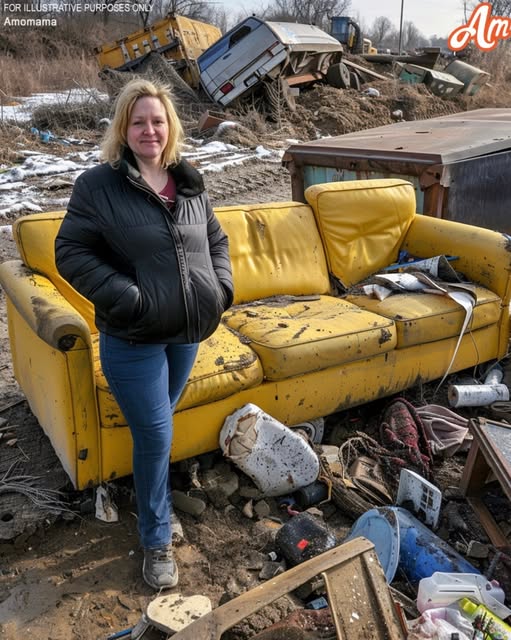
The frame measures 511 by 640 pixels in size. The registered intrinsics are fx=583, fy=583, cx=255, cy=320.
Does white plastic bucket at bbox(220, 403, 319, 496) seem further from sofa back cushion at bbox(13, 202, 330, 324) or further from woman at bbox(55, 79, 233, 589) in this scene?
sofa back cushion at bbox(13, 202, 330, 324)

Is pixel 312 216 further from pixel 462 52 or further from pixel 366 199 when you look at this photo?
pixel 462 52

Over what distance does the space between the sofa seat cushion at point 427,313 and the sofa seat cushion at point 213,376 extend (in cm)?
94

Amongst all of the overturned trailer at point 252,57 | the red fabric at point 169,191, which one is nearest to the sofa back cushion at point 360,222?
the red fabric at point 169,191

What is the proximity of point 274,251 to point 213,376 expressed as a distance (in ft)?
4.40

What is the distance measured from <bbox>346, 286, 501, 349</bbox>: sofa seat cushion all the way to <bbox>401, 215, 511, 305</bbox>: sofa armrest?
107 millimetres

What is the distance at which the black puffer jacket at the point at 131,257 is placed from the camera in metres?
1.86

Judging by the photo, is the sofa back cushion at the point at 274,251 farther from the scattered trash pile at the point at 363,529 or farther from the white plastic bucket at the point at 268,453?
the white plastic bucket at the point at 268,453

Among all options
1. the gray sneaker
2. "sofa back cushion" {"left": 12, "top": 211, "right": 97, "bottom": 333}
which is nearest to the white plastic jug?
the gray sneaker

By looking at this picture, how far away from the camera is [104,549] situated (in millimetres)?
2377

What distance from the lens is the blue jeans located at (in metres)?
1.97

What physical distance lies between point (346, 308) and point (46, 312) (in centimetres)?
175

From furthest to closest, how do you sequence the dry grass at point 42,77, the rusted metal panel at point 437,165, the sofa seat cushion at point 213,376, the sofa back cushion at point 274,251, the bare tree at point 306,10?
1. the bare tree at point 306,10
2. the dry grass at point 42,77
3. the rusted metal panel at point 437,165
4. the sofa back cushion at point 274,251
5. the sofa seat cushion at point 213,376

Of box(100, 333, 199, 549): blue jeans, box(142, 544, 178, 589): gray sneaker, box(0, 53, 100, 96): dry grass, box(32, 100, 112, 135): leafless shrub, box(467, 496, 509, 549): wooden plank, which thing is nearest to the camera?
box(100, 333, 199, 549): blue jeans

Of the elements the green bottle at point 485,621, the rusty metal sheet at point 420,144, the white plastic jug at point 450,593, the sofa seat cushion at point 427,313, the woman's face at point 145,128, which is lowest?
the white plastic jug at point 450,593
